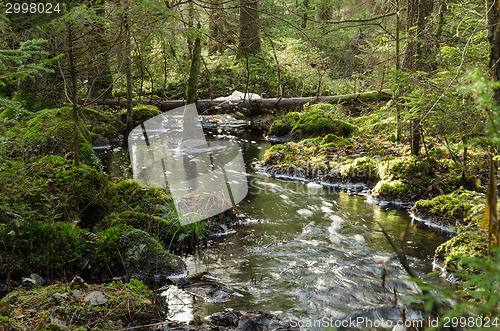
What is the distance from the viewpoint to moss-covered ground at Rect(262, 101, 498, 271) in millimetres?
6383

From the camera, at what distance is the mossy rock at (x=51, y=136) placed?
273 inches

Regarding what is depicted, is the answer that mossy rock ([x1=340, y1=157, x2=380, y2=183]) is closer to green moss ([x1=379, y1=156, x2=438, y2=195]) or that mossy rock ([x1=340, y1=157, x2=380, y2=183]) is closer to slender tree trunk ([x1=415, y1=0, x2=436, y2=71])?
green moss ([x1=379, y1=156, x2=438, y2=195])

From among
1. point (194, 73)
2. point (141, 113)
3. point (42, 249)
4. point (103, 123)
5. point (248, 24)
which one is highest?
point (194, 73)

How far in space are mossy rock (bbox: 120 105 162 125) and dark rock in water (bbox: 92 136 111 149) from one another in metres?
2.32

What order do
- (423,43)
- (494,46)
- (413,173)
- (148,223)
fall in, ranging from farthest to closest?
(413,173) < (423,43) < (148,223) < (494,46)

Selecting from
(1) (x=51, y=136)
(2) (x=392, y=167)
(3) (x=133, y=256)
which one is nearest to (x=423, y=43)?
(2) (x=392, y=167)

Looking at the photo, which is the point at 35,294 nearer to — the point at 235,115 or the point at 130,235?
the point at 130,235

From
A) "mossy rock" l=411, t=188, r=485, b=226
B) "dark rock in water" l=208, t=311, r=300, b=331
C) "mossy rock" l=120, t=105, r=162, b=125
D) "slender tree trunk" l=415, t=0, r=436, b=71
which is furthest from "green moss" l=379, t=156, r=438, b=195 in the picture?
"mossy rock" l=120, t=105, r=162, b=125

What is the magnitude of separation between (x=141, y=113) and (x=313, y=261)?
40.5ft

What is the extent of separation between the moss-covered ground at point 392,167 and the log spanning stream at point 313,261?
1.80ft

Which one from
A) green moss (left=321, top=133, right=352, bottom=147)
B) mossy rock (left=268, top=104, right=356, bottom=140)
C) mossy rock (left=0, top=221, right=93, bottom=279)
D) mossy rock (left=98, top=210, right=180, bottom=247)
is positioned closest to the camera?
mossy rock (left=0, top=221, right=93, bottom=279)

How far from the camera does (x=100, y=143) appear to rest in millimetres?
13023

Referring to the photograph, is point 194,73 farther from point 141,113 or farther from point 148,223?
point 148,223

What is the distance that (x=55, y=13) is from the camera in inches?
243
